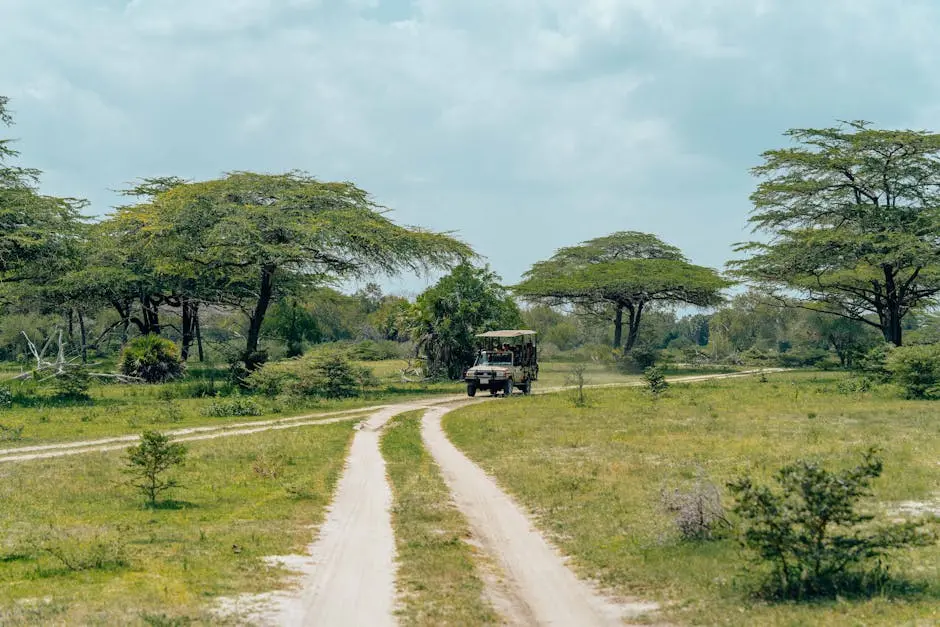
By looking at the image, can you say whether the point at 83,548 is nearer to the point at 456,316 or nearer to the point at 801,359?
the point at 456,316

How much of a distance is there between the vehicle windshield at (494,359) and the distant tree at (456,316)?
331 inches

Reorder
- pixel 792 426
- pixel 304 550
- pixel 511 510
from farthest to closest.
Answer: pixel 792 426
pixel 511 510
pixel 304 550

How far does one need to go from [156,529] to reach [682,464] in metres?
10.6

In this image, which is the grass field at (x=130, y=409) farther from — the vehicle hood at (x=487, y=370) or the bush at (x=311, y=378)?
the vehicle hood at (x=487, y=370)

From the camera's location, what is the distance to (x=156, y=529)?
12461 mm

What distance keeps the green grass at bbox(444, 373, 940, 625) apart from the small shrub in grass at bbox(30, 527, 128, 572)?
6.00 metres

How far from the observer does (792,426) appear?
23.9m

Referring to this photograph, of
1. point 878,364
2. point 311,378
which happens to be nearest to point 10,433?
point 311,378

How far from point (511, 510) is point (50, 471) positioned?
1032cm

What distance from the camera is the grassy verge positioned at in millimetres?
8750

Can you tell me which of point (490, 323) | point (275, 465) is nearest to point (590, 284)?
point (490, 323)

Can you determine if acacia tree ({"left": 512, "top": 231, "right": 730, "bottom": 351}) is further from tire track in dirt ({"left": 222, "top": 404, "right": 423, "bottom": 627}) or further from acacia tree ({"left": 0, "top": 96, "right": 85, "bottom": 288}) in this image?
tire track in dirt ({"left": 222, "top": 404, "right": 423, "bottom": 627})

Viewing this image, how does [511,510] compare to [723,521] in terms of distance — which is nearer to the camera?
[723,521]

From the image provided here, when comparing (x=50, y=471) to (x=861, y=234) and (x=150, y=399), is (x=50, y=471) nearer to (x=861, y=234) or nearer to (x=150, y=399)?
(x=150, y=399)
